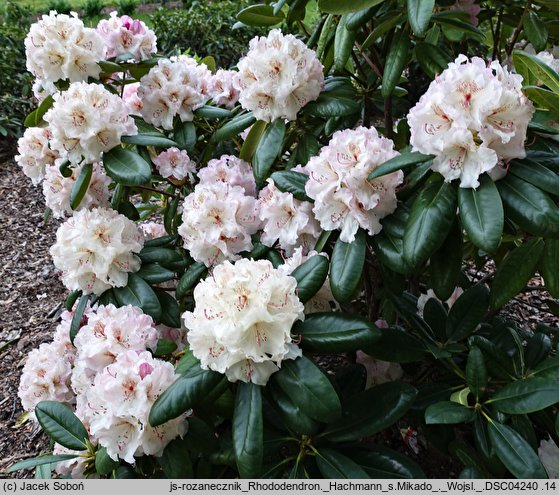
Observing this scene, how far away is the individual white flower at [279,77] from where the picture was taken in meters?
1.40

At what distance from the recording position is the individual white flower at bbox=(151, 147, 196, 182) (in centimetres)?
172

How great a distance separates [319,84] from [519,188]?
1.98 feet

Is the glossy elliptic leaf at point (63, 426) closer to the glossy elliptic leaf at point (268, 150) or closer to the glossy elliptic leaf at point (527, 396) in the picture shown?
the glossy elliptic leaf at point (268, 150)

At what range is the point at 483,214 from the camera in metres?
1.01

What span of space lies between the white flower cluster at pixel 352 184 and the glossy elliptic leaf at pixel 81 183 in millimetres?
632

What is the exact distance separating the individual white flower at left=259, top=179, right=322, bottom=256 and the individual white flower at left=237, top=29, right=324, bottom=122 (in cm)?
20

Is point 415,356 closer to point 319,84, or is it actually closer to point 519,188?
point 519,188

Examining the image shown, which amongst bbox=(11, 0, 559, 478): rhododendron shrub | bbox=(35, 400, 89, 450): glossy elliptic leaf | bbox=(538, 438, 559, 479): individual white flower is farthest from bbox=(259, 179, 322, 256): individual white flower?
bbox=(538, 438, 559, 479): individual white flower

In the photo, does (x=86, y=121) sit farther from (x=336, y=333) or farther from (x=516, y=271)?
(x=516, y=271)

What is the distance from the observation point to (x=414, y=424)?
4.48ft

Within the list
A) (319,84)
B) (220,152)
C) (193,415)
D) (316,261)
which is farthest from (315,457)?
(220,152)

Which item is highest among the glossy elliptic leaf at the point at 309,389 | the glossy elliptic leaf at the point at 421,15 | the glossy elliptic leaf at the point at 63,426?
the glossy elliptic leaf at the point at 421,15

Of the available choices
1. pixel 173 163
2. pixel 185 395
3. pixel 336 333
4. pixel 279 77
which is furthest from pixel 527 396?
pixel 173 163

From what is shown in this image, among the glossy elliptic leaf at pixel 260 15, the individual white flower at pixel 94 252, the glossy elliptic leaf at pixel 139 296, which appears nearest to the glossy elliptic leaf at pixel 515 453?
the glossy elliptic leaf at pixel 139 296
